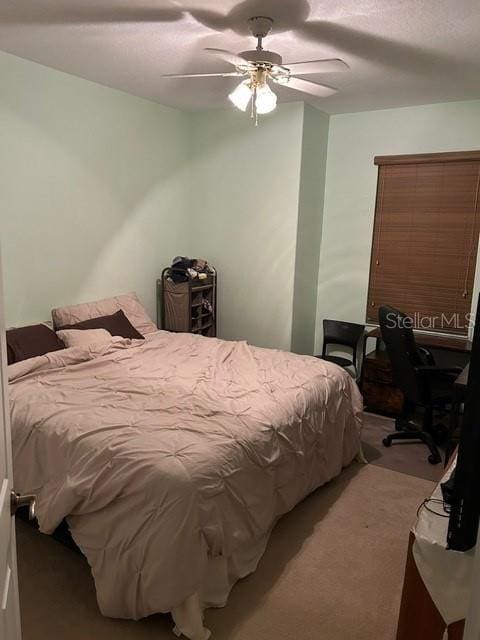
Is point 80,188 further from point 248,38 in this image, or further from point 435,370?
point 435,370

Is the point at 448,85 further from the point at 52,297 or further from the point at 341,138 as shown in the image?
the point at 52,297

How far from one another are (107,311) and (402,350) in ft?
7.14

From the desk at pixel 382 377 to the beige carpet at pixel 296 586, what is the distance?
1282 millimetres

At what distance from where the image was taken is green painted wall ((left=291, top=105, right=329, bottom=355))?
4086mm

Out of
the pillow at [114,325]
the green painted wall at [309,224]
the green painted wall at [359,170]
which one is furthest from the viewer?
the green painted wall at [309,224]

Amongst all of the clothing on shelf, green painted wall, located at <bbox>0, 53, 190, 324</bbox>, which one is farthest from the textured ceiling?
the clothing on shelf

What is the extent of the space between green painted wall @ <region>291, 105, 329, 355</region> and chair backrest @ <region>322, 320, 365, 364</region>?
17 cm

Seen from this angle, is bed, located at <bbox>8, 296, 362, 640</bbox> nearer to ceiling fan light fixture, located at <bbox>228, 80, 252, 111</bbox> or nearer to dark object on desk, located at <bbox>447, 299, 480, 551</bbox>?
dark object on desk, located at <bbox>447, 299, 480, 551</bbox>

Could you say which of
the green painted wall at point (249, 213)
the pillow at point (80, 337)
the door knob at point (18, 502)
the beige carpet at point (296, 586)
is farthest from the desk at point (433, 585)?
the green painted wall at point (249, 213)

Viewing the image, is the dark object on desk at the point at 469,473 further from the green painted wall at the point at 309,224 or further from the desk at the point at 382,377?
the green painted wall at the point at 309,224

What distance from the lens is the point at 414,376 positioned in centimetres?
324

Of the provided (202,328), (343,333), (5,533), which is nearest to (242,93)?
(5,533)

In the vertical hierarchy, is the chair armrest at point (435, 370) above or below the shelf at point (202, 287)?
below

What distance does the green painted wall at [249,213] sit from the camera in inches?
161
